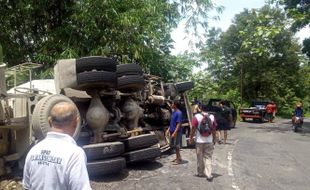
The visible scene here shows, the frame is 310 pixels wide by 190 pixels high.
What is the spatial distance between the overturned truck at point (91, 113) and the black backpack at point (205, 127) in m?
1.34

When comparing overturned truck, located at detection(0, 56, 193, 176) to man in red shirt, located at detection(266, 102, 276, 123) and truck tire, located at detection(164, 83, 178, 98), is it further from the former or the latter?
man in red shirt, located at detection(266, 102, 276, 123)

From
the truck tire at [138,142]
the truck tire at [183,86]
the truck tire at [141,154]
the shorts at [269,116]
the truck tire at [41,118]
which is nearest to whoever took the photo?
the truck tire at [41,118]

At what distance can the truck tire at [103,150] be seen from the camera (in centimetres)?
906

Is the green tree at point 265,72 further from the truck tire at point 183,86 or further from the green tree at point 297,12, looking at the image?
the truck tire at point 183,86

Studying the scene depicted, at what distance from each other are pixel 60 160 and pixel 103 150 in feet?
20.2

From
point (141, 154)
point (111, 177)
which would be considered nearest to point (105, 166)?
point (111, 177)

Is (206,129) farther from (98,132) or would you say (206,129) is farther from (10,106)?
(10,106)

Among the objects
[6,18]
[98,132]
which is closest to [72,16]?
[6,18]

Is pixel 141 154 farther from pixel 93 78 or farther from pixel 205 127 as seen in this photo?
pixel 93 78

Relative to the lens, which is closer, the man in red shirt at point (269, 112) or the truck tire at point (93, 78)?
the truck tire at point (93, 78)

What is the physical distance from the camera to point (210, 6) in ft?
68.8

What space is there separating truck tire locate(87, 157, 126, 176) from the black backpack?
174cm

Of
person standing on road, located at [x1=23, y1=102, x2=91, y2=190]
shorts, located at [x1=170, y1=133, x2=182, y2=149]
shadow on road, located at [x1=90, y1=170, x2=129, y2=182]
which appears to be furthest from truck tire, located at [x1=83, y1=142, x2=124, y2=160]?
person standing on road, located at [x1=23, y1=102, x2=91, y2=190]

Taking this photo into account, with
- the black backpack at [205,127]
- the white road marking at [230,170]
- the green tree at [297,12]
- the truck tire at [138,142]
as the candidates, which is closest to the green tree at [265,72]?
the green tree at [297,12]
